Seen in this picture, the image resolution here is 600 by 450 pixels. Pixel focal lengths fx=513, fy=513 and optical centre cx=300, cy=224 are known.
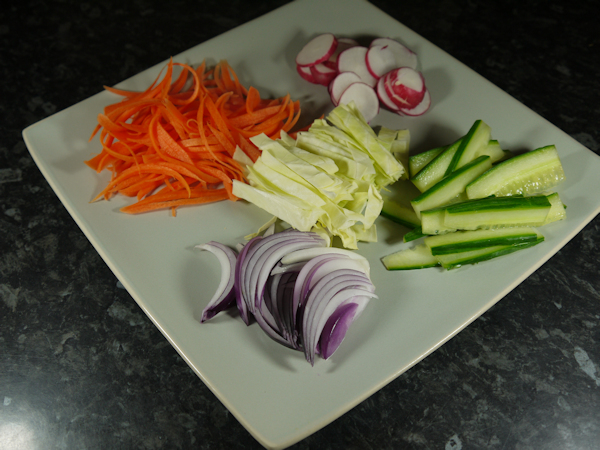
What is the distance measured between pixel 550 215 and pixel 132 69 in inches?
95.7

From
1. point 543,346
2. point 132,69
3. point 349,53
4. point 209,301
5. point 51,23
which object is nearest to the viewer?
point 209,301

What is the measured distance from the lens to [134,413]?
2.01 m

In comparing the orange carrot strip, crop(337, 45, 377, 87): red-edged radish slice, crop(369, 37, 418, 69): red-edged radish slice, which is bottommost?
the orange carrot strip

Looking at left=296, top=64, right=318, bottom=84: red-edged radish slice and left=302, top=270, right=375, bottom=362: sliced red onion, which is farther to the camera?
left=296, top=64, right=318, bottom=84: red-edged radish slice

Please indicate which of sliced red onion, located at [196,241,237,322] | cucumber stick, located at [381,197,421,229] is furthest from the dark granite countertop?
cucumber stick, located at [381,197,421,229]

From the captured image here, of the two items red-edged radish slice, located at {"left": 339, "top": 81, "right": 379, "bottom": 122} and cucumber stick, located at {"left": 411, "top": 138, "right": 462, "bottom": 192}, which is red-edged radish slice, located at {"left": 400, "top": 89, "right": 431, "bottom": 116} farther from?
cucumber stick, located at {"left": 411, "top": 138, "right": 462, "bottom": 192}

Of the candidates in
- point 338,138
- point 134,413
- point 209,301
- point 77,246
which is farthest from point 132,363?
point 338,138

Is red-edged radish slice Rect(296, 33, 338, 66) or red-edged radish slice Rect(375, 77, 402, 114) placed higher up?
red-edged radish slice Rect(296, 33, 338, 66)

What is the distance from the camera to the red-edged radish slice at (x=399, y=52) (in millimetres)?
2592

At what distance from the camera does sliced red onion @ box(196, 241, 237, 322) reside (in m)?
1.92

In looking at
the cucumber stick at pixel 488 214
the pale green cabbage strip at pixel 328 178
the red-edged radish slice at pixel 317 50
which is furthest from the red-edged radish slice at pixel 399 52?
the cucumber stick at pixel 488 214

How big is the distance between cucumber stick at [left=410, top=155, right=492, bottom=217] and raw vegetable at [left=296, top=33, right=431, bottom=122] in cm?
48

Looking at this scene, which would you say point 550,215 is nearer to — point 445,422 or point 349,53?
point 445,422

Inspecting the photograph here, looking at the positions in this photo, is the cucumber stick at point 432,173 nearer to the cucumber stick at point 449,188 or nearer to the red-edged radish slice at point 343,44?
the cucumber stick at point 449,188
